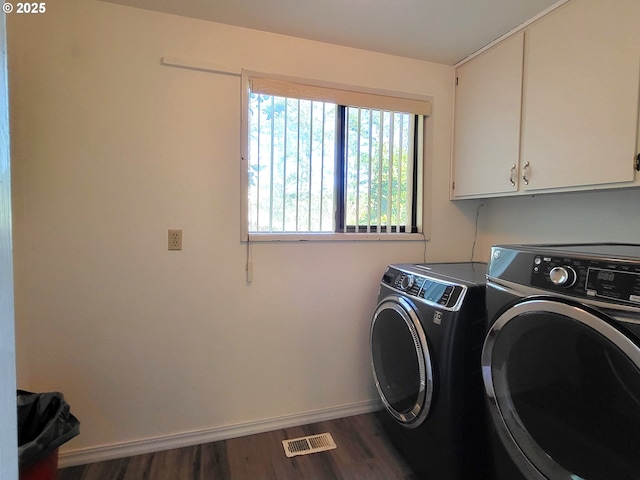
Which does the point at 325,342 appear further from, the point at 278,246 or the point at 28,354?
the point at 28,354

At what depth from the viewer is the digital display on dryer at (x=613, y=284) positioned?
2.68 ft

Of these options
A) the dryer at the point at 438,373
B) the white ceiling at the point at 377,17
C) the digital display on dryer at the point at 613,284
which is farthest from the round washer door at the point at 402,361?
the white ceiling at the point at 377,17

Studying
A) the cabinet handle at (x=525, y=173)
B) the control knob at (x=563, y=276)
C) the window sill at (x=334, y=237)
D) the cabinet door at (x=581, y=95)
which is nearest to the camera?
the control knob at (x=563, y=276)

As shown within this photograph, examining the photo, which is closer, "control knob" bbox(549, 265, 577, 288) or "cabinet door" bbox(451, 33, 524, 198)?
"control knob" bbox(549, 265, 577, 288)

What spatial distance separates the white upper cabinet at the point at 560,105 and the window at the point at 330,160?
1.25ft

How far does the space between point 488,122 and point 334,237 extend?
3.63 feet

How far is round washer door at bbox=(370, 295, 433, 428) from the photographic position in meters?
1.43

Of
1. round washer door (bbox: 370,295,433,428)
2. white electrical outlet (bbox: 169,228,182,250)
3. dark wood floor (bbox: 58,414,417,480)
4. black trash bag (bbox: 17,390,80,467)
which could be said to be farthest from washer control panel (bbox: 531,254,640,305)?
black trash bag (bbox: 17,390,80,467)

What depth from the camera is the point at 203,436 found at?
1.78 metres

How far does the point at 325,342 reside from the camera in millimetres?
1995

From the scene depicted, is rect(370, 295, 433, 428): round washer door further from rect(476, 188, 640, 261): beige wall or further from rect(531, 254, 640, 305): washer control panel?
rect(476, 188, 640, 261): beige wall

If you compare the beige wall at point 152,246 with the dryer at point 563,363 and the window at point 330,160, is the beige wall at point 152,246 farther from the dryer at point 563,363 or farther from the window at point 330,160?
the dryer at point 563,363

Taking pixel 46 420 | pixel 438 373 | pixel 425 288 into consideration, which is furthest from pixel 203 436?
pixel 425 288

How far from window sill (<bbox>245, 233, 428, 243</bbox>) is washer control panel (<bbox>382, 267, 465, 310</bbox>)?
0.95 feet
